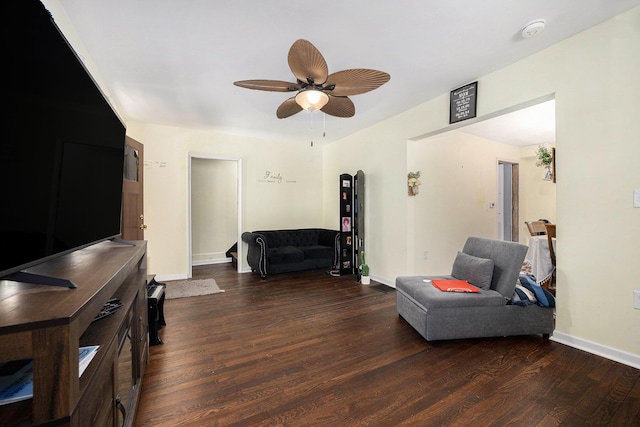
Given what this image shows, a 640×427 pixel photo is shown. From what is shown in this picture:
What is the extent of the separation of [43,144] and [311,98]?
1.77 metres

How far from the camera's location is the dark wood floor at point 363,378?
5.23 ft

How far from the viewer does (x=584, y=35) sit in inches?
87.8

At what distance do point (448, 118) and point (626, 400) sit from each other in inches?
111

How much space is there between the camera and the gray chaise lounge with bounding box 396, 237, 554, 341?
2.41 meters

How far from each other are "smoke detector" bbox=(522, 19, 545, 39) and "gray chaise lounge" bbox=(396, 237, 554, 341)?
179 centimetres

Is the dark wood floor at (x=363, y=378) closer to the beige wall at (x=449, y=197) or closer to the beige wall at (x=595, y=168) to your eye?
the beige wall at (x=595, y=168)

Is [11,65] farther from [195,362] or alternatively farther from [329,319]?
[329,319]

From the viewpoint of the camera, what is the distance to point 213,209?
20.2 ft

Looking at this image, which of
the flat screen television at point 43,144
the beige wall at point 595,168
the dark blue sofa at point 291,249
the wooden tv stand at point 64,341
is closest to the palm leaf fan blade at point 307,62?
the flat screen television at point 43,144

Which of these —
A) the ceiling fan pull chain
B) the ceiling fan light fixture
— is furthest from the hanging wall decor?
the ceiling fan light fixture

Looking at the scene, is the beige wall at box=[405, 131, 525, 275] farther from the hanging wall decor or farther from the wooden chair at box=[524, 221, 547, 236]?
the wooden chair at box=[524, 221, 547, 236]

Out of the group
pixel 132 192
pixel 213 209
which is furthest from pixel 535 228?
pixel 213 209

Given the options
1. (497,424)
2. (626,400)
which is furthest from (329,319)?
(626,400)

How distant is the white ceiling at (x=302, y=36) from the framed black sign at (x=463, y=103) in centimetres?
9
